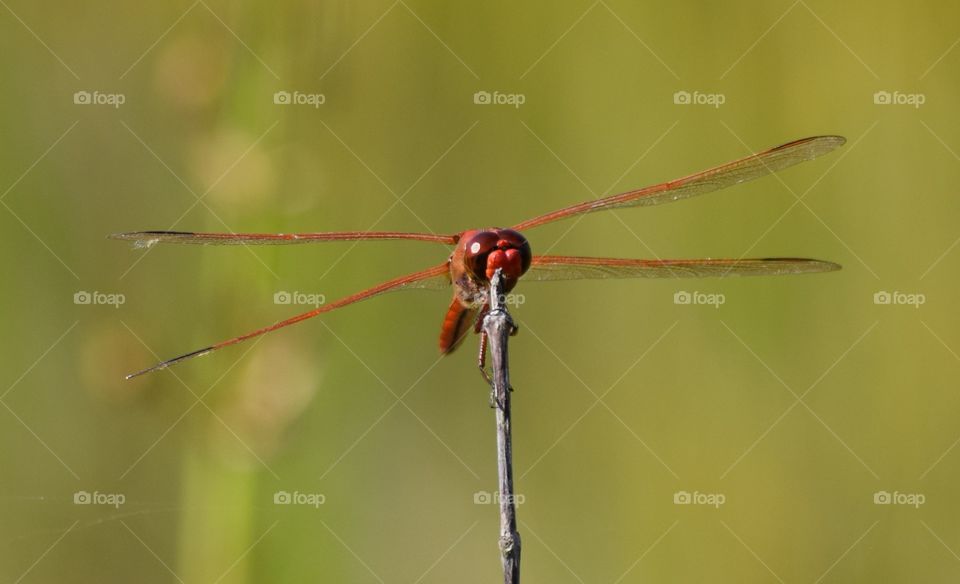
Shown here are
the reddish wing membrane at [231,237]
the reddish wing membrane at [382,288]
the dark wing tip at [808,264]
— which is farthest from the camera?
the dark wing tip at [808,264]

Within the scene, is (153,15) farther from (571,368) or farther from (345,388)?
(571,368)

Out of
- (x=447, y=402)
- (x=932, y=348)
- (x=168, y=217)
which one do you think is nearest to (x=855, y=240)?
(x=932, y=348)

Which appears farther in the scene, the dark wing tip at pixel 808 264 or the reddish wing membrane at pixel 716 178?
the dark wing tip at pixel 808 264

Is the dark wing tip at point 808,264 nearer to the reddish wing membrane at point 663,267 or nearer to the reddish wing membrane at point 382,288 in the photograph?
the reddish wing membrane at point 663,267

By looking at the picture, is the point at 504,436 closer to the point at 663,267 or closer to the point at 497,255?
the point at 497,255

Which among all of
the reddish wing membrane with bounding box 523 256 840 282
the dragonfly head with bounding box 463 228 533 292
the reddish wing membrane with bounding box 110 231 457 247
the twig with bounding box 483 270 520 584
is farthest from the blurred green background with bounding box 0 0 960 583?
the twig with bounding box 483 270 520 584

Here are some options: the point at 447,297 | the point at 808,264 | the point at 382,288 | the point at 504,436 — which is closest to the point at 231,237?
the point at 382,288

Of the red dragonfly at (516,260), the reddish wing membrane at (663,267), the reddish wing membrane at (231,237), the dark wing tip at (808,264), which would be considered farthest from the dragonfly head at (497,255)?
the dark wing tip at (808,264)
